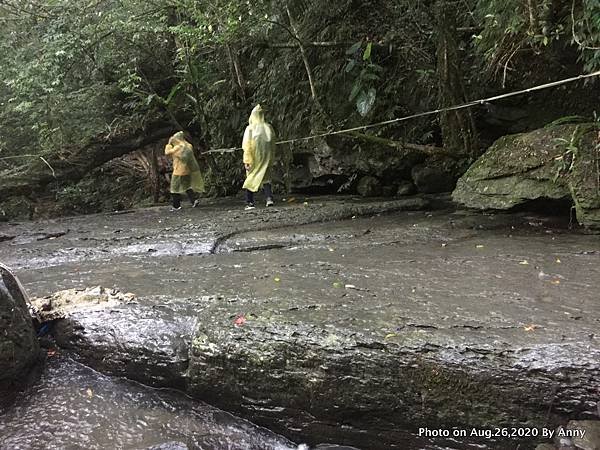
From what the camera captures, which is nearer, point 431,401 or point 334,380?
point 431,401

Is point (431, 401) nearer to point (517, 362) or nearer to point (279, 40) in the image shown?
point (517, 362)

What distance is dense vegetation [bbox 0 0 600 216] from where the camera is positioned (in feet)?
22.4

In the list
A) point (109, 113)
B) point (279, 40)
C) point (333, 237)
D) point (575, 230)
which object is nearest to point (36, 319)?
point (333, 237)

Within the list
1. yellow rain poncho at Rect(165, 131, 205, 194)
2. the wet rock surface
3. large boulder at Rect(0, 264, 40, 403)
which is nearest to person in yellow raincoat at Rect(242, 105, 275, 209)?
yellow rain poncho at Rect(165, 131, 205, 194)

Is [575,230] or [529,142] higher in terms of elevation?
[529,142]

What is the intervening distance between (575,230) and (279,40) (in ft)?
23.1

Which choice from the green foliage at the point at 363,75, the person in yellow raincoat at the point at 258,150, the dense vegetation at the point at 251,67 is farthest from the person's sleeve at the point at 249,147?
the green foliage at the point at 363,75

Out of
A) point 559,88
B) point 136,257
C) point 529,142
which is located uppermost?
point 559,88

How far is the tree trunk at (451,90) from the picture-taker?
7465mm

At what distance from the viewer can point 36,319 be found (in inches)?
159

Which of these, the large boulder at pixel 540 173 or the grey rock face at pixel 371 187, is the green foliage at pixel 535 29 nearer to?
the large boulder at pixel 540 173

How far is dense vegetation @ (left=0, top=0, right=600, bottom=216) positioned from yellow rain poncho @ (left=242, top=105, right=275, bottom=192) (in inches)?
42.8

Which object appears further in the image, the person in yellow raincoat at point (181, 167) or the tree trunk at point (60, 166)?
the tree trunk at point (60, 166)

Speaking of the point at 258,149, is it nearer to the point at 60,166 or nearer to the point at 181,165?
the point at 181,165
